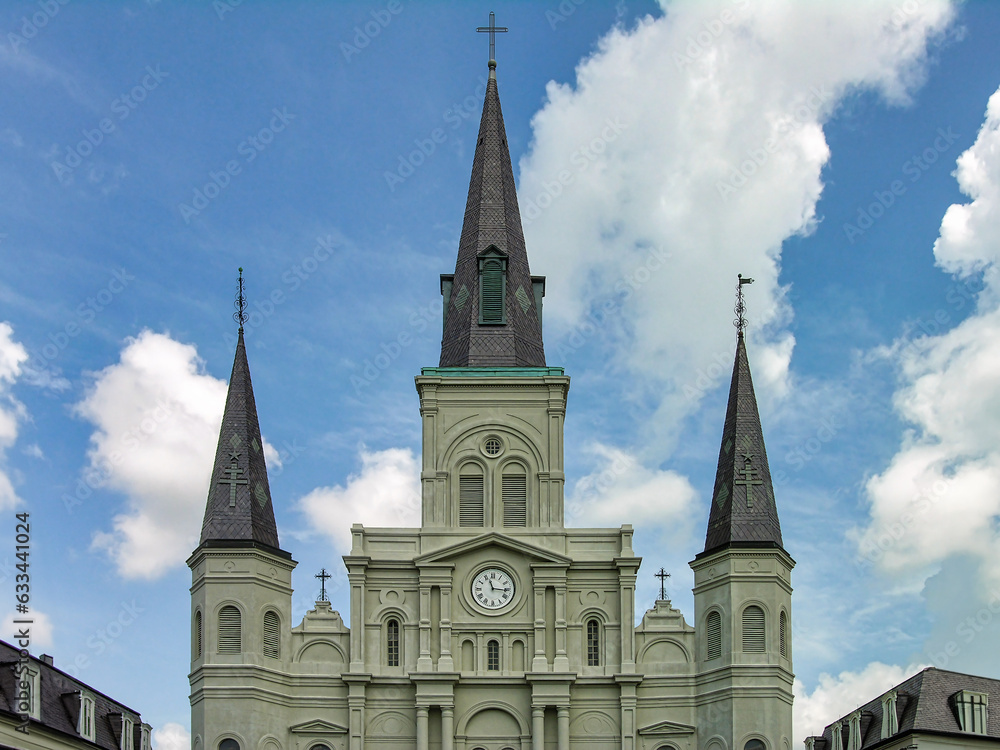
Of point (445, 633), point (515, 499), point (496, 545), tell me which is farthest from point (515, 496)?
point (445, 633)

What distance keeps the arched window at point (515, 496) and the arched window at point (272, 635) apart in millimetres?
9978

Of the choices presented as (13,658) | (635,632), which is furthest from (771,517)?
(13,658)

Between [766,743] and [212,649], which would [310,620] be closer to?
[212,649]

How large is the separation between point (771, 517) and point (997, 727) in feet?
40.6

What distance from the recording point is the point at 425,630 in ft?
220

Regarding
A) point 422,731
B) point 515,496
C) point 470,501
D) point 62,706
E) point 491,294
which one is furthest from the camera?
point 491,294

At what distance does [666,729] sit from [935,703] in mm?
11170

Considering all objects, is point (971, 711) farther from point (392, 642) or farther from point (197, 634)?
point (197, 634)

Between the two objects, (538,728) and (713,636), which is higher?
(713,636)

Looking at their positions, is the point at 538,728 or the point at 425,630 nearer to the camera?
the point at 538,728

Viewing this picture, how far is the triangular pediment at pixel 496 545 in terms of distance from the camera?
67.6m

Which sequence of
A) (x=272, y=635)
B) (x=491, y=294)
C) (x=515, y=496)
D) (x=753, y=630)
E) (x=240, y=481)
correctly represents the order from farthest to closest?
1. (x=491, y=294)
2. (x=515, y=496)
3. (x=240, y=481)
4. (x=272, y=635)
5. (x=753, y=630)

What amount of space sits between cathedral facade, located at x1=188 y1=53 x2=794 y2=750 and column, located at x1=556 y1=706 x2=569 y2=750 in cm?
12

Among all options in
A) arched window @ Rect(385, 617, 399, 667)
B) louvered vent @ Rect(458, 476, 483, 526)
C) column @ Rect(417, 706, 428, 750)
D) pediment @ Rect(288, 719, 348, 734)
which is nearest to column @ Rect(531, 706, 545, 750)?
column @ Rect(417, 706, 428, 750)
